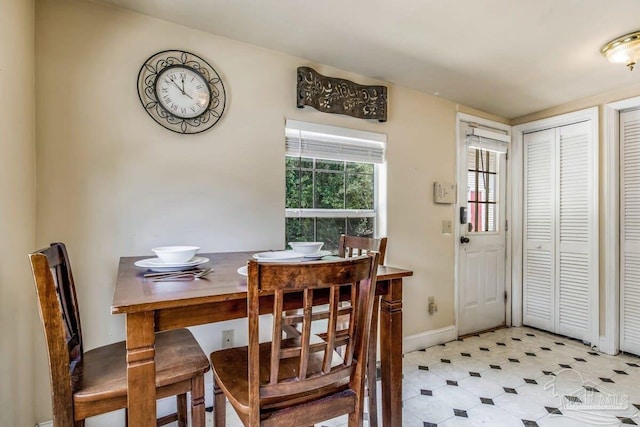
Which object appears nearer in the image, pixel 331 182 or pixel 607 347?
pixel 331 182

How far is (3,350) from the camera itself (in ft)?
4.24

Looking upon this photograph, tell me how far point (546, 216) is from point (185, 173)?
3480mm

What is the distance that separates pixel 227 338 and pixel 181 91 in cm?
152

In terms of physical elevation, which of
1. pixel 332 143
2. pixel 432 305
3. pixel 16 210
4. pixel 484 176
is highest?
pixel 332 143

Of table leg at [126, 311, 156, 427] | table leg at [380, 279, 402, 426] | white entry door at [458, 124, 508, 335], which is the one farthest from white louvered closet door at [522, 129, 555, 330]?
table leg at [126, 311, 156, 427]

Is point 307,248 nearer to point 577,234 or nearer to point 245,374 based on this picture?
point 245,374

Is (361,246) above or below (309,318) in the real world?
above

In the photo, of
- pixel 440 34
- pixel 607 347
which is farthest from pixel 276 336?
pixel 607 347

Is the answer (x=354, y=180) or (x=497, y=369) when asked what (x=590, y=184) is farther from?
(x=354, y=180)

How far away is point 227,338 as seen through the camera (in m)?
2.06

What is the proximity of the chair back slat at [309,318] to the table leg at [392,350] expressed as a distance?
0.34m

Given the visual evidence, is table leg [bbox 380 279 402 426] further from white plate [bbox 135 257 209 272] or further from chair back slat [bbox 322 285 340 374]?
white plate [bbox 135 257 209 272]

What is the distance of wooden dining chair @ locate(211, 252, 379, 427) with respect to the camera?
0.97m

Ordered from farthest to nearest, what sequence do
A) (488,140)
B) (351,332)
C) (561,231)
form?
(488,140) < (561,231) < (351,332)
